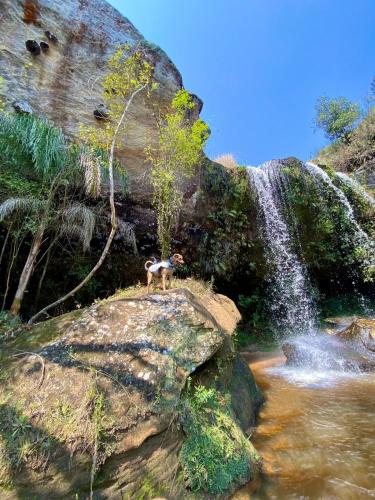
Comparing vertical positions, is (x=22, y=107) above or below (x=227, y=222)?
above

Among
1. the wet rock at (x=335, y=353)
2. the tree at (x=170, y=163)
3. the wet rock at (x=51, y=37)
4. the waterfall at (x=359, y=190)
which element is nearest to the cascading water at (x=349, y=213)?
the waterfall at (x=359, y=190)

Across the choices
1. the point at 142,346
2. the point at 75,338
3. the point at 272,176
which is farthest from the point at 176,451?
the point at 272,176

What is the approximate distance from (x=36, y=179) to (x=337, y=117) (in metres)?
18.8

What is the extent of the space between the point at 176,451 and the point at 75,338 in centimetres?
131

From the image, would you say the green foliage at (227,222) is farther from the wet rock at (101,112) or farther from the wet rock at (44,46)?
the wet rock at (44,46)

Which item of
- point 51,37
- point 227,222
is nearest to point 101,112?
point 51,37

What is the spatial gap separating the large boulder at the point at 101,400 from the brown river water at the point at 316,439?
339 mm

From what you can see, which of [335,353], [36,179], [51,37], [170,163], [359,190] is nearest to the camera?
[36,179]

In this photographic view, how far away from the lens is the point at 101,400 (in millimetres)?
2367

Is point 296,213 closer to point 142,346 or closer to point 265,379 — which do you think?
point 265,379

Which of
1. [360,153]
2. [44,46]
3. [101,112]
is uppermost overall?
[44,46]

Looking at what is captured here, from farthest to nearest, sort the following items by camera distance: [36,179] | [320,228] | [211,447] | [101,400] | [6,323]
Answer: [320,228], [36,179], [6,323], [211,447], [101,400]

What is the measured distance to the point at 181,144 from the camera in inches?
311

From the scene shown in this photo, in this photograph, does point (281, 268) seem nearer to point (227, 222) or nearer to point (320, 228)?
point (320, 228)
